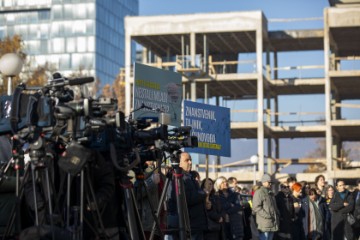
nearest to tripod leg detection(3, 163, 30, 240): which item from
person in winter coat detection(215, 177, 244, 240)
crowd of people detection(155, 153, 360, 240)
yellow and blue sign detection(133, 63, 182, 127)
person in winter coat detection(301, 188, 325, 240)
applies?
crowd of people detection(155, 153, 360, 240)

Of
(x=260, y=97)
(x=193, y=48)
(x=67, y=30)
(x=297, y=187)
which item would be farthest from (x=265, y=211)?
(x=67, y=30)

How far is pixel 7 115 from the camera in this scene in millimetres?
11102

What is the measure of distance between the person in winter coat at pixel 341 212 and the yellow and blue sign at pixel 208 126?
4.65 meters

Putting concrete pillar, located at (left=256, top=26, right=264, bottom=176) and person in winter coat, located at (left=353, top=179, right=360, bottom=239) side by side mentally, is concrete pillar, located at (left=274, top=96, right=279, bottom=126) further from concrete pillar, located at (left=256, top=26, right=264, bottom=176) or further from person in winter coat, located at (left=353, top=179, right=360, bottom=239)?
person in winter coat, located at (left=353, top=179, right=360, bottom=239)

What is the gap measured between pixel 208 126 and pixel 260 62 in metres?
38.3

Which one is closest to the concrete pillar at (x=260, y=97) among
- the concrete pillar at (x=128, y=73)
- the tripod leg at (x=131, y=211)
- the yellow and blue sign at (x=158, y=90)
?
the concrete pillar at (x=128, y=73)

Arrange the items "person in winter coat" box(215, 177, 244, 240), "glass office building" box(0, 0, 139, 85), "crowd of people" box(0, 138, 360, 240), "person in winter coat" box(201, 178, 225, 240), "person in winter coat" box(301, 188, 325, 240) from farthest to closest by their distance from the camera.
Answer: "glass office building" box(0, 0, 139, 85) < "person in winter coat" box(301, 188, 325, 240) < "person in winter coat" box(215, 177, 244, 240) < "person in winter coat" box(201, 178, 225, 240) < "crowd of people" box(0, 138, 360, 240)

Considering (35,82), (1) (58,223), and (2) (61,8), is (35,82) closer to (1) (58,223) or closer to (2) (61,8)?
(1) (58,223)

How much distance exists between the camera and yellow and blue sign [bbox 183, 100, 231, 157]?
19.9 m

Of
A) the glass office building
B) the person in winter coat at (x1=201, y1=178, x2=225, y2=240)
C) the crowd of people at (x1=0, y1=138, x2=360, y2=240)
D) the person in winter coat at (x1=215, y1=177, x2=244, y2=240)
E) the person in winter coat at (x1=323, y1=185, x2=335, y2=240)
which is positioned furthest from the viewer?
the glass office building

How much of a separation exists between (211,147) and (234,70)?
41.8 metres

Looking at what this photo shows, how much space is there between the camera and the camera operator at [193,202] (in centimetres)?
1561

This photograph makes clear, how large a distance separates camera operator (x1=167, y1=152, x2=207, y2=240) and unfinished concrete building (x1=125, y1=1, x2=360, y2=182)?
3893cm

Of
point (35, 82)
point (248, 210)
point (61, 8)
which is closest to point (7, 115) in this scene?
point (248, 210)
